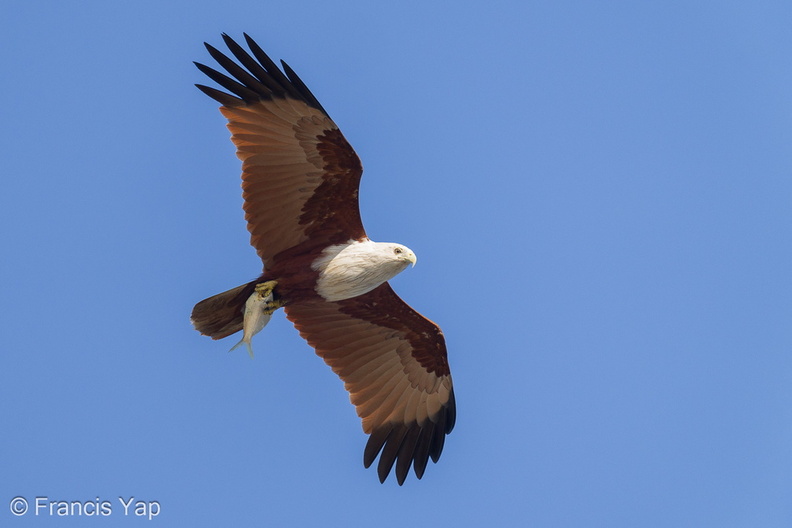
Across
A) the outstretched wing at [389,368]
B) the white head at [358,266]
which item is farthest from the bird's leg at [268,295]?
the outstretched wing at [389,368]

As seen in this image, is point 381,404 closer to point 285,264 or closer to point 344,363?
point 344,363

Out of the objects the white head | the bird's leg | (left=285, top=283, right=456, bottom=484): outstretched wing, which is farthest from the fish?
(left=285, top=283, right=456, bottom=484): outstretched wing

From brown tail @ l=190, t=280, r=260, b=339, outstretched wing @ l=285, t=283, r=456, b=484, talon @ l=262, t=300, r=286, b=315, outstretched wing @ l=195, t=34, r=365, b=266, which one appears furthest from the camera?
outstretched wing @ l=285, t=283, r=456, b=484

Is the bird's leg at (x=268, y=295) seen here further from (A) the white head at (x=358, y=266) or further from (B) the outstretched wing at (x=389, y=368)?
(B) the outstretched wing at (x=389, y=368)

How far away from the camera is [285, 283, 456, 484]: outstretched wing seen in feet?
42.8

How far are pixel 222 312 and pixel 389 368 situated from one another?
2.31 metres

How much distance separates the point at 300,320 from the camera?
42.8 feet

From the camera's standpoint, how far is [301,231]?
12211 mm

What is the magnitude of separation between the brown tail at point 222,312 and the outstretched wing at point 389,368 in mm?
924

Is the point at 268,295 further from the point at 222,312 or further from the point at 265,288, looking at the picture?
the point at 222,312

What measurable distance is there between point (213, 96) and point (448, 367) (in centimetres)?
429

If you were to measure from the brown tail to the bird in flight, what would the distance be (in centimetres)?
1

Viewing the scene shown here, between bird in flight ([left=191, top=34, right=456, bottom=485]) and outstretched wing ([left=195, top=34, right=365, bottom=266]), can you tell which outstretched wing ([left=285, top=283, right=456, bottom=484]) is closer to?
bird in flight ([left=191, top=34, right=456, bottom=485])

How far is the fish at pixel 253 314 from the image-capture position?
12039 mm
